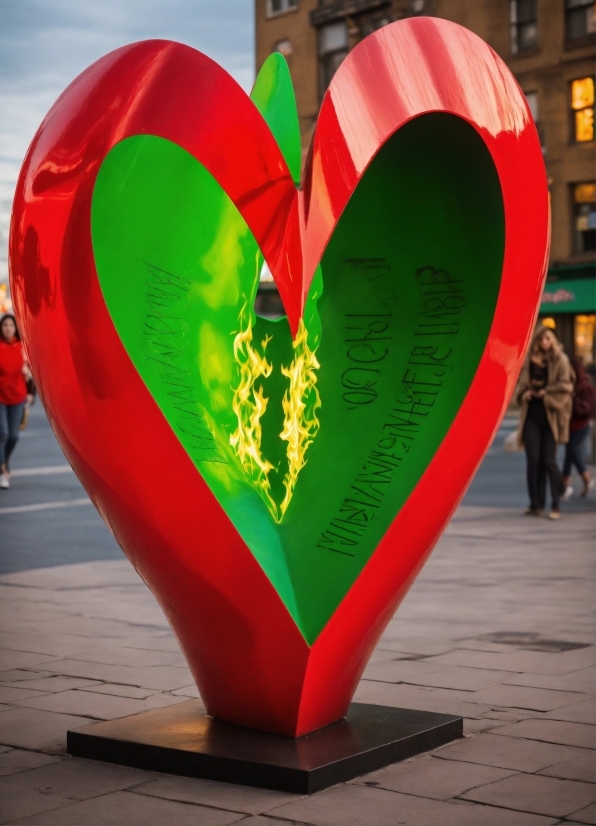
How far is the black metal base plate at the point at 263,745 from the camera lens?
14.9ft

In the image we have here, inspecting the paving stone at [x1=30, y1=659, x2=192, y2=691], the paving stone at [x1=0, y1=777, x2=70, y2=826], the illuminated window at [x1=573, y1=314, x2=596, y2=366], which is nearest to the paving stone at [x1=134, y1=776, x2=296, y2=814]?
the paving stone at [x1=0, y1=777, x2=70, y2=826]

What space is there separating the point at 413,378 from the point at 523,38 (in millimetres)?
32712

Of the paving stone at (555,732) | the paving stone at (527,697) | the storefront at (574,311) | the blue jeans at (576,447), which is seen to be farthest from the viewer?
the storefront at (574,311)

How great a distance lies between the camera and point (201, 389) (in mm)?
4988

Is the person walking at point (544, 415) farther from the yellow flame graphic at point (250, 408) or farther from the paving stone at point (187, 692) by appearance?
the yellow flame graphic at point (250, 408)

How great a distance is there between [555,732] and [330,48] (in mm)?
37549

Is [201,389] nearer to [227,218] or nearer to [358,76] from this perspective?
[227,218]

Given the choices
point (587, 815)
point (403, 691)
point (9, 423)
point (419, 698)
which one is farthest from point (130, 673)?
point (9, 423)

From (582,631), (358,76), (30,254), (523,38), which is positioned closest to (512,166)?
(358,76)

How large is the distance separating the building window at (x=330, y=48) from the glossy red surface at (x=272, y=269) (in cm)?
3648

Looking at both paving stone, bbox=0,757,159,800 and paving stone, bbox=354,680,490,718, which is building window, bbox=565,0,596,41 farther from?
paving stone, bbox=0,757,159,800

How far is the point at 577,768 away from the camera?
4777mm

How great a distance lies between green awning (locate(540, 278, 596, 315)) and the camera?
34781 millimetres

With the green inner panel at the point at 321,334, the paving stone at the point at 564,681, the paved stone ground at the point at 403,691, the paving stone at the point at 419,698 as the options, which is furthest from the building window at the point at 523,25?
the green inner panel at the point at 321,334
